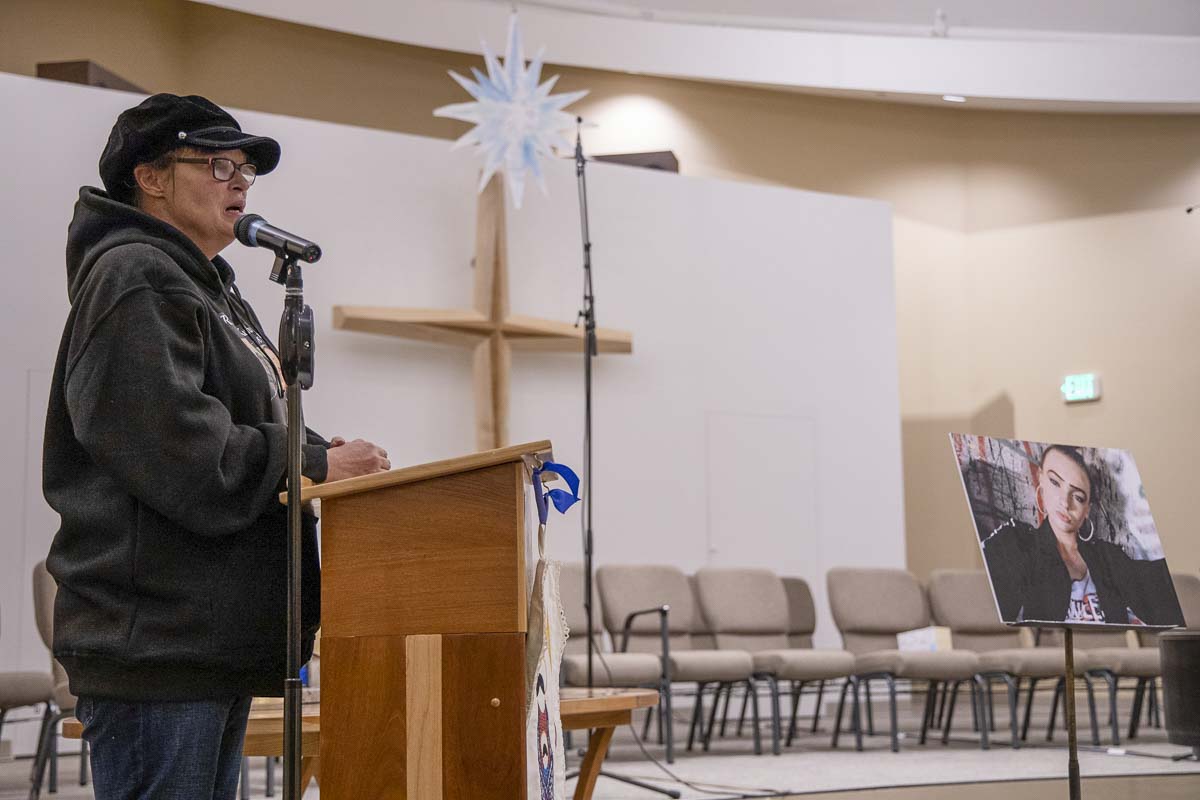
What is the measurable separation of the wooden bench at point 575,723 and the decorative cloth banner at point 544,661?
990mm

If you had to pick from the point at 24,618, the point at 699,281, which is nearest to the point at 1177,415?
the point at 699,281

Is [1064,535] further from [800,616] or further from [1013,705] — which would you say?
[800,616]

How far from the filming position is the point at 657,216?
7.88 metres

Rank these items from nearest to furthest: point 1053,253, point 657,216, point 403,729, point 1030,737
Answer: point 403,729 → point 1030,737 → point 657,216 → point 1053,253

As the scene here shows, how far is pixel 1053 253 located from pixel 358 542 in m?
8.57

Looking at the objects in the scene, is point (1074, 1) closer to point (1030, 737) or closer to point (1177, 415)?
point (1177, 415)

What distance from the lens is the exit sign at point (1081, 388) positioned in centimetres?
910

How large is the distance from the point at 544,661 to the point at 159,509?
0.57m

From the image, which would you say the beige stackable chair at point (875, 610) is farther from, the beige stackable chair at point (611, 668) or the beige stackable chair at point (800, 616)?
the beige stackable chair at point (611, 668)

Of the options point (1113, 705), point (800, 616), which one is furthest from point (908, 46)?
point (1113, 705)

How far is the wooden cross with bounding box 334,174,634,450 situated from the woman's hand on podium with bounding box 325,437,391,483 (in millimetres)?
4820

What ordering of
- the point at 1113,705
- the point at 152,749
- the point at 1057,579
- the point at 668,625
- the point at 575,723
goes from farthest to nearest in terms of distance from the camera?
the point at 668,625
the point at 1113,705
the point at 575,723
the point at 1057,579
the point at 152,749

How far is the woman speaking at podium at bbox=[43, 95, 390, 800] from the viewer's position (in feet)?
5.51

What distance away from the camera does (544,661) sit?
A: 186 centimetres
